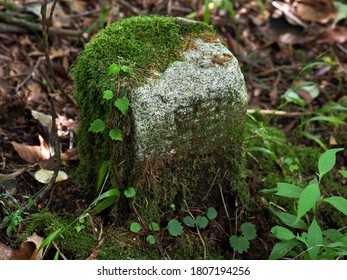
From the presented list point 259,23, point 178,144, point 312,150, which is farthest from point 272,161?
point 259,23

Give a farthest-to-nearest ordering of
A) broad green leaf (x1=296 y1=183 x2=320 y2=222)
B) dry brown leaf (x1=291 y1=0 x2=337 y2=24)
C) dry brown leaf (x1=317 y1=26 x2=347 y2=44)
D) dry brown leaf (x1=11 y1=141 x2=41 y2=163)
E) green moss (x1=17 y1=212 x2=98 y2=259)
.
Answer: dry brown leaf (x1=291 y1=0 x2=337 y2=24)
dry brown leaf (x1=317 y1=26 x2=347 y2=44)
dry brown leaf (x1=11 y1=141 x2=41 y2=163)
green moss (x1=17 y1=212 x2=98 y2=259)
broad green leaf (x1=296 y1=183 x2=320 y2=222)

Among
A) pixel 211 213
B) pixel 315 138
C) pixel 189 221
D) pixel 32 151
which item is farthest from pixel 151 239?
pixel 315 138

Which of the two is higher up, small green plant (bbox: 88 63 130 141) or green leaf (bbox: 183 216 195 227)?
small green plant (bbox: 88 63 130 141)

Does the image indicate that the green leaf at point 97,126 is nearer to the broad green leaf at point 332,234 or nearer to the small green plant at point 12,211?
the small green plant at point 12,211

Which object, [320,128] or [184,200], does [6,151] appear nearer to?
[184,200]

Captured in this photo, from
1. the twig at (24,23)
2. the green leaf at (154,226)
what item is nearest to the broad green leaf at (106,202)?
the green leaf at (154,226)

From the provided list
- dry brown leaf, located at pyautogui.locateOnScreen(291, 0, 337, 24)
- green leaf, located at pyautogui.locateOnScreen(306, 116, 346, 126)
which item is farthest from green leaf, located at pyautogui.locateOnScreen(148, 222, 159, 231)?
dry brown leaf, located at pyautogui.locateOnScreen(291, 0, 337, 24)

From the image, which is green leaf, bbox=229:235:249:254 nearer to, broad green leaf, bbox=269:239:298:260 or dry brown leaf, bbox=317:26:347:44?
broad green leaf, bbox=269:239:298:260
